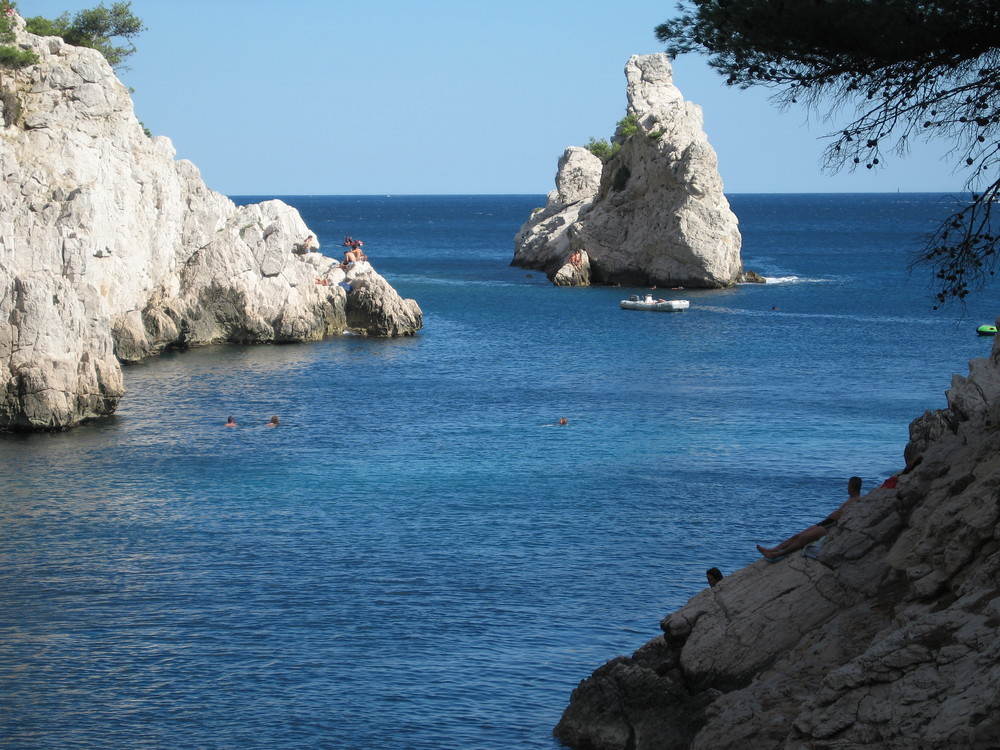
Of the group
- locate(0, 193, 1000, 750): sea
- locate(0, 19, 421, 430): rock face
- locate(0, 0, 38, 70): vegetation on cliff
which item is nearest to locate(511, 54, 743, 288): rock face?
locate(0, 193, 1000, 750): sea

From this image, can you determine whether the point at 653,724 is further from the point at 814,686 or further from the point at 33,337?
the point at 33,337

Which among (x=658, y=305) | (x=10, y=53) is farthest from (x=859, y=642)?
(x=658, y=305)

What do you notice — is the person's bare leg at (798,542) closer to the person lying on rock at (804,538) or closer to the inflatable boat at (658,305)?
the person lying on rock at (804,538)

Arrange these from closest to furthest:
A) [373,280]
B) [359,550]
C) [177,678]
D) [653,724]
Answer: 1. [653,724]
2. [177,678]
3. [359,550]
4. [373,280]

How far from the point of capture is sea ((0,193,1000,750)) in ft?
68.3

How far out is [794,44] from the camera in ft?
53.6

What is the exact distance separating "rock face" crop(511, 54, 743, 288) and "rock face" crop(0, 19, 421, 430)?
2713cm

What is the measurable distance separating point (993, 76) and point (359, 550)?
18.8 meters

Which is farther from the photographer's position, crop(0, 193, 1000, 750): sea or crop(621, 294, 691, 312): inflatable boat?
crop(621, 294, 691, 312): inflatable boat

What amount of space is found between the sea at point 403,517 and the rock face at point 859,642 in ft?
8.61

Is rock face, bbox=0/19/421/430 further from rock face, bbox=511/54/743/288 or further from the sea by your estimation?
rock face, bbox=511/54/743/288

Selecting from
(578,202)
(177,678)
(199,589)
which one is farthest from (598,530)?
(578,202)

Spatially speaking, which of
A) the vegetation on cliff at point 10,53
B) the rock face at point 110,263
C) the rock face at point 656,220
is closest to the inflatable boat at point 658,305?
the rock face at point 656,220

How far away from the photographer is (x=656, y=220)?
90.9 metres
